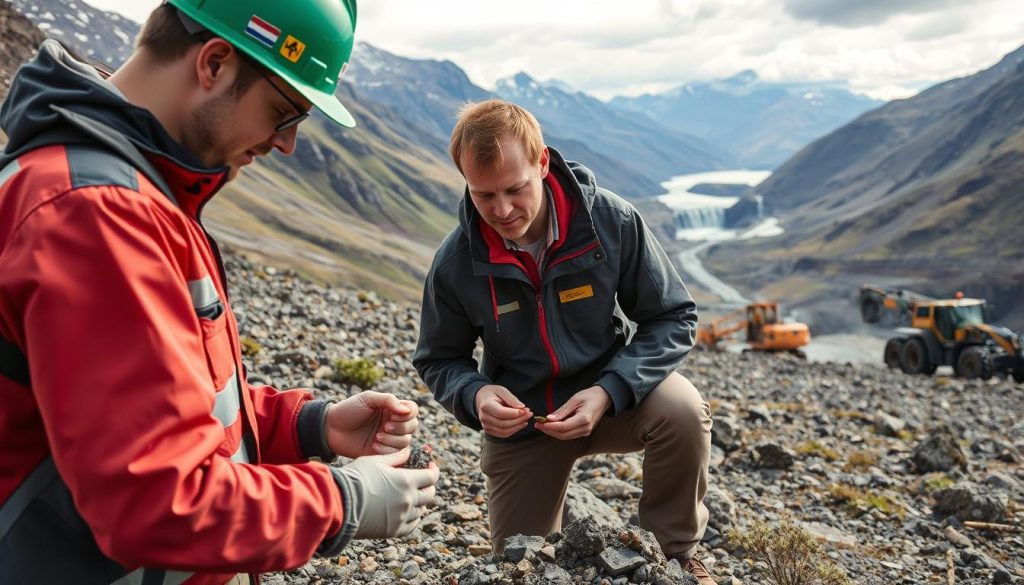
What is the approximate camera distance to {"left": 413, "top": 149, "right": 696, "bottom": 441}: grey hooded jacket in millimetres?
5539

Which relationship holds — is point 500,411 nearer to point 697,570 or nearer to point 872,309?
point 697,570

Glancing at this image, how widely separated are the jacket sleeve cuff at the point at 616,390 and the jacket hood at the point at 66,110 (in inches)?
125

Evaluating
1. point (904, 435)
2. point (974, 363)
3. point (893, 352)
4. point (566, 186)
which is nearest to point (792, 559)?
point (566, 186)

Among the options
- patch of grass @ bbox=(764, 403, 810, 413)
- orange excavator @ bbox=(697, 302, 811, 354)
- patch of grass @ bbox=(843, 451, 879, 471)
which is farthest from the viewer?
orange excavator @ bbox=(697, 302, 811, 354)

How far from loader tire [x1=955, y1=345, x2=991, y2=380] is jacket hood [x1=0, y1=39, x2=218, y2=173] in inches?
1420

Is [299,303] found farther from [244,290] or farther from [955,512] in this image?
[955,512]

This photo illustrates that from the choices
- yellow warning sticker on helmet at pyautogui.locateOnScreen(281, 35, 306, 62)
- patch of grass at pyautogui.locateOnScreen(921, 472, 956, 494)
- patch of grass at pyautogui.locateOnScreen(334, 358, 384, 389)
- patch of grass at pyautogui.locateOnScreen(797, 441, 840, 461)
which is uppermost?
yellow warning sticker on helmet at pyautogui.locateOnScreen(281, 35, 306, 62)

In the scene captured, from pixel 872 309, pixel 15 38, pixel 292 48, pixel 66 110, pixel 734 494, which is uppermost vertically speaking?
pixel 292 48

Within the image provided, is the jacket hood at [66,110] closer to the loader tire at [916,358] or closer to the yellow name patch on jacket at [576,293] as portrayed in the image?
the yellow name patch on jacket at [576,293]

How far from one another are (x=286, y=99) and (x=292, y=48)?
0.71 ft

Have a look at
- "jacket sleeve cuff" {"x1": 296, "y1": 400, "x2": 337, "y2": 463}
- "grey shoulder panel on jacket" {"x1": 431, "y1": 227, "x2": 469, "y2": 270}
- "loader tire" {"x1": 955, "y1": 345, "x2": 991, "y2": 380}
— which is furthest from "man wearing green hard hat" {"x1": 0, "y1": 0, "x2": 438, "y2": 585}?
"loader tire" {"x1": 955, "y1": 345, "x2": 991, "y2": 380}

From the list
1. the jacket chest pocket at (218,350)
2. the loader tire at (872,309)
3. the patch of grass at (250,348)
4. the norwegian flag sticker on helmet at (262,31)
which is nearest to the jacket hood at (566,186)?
the norwegian flag sticker on helmet at (262,31)

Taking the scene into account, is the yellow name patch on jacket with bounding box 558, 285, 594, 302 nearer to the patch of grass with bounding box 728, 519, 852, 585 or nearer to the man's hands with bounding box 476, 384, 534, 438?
the man's hands with bounding box 476, 384, 534, 438

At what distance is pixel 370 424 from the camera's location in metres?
4.25
